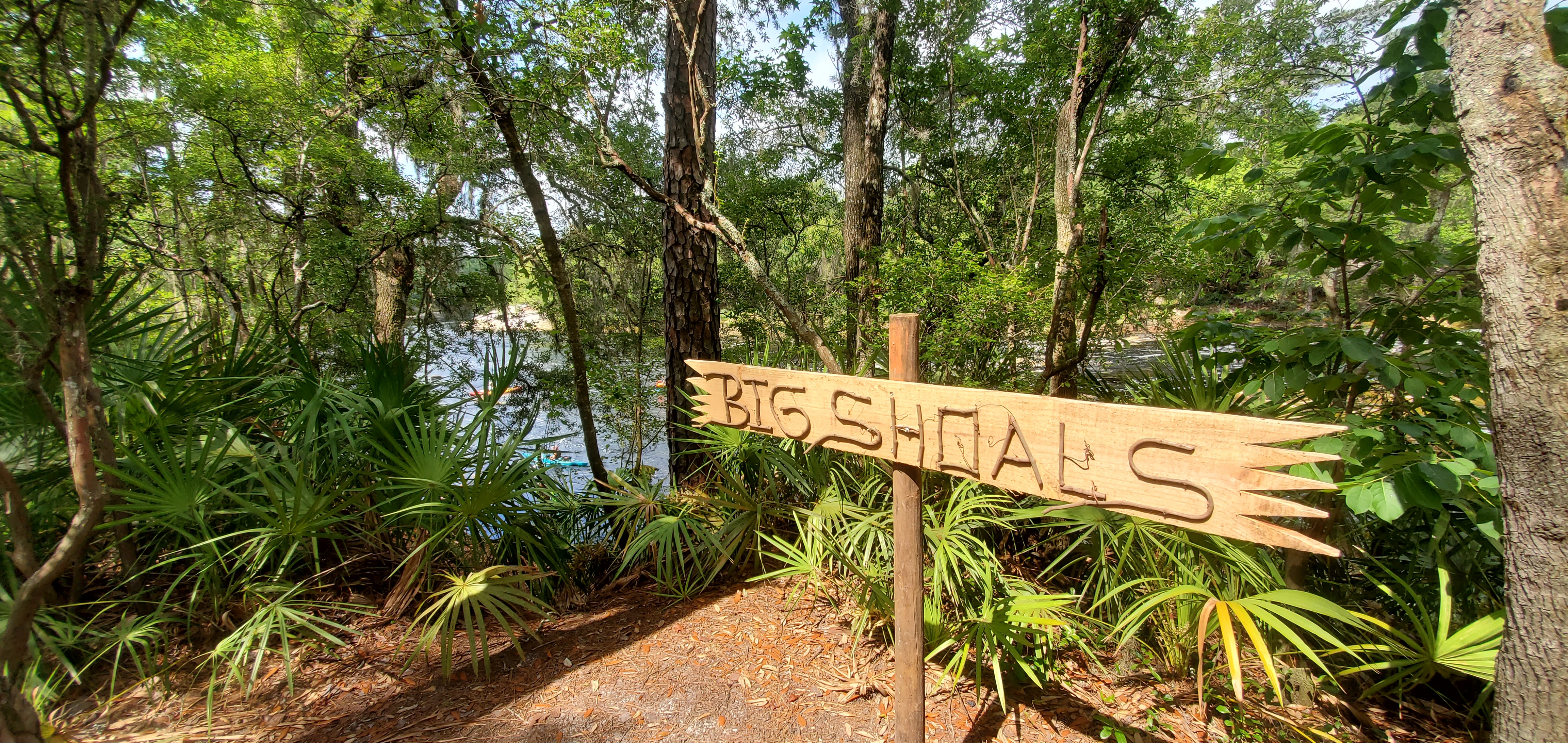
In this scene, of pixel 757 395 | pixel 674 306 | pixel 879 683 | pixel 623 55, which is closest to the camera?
pixel 757 395

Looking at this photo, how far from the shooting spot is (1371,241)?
1.72 metres

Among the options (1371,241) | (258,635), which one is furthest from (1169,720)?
(258,635)

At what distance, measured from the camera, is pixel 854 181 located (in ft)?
16.2

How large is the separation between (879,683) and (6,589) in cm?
324

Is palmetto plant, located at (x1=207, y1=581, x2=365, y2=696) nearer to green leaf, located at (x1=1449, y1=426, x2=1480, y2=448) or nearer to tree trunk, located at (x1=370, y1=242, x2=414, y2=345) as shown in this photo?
tree trunk, located at (x1=370, y1=242, x2=414, y2=345)

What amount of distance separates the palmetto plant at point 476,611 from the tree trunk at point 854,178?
2.13 m

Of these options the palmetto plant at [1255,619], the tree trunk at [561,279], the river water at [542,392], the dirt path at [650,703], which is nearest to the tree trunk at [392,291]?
the river water at [542,392]

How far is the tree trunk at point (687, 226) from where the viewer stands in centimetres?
338

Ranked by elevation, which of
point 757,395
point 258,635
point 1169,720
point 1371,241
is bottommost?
point 1169,720

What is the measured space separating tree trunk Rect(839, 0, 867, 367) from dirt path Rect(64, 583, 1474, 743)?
5.95ft

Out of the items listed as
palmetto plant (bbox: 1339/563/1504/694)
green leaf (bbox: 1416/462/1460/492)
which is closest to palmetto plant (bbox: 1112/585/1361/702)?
palmetto plant (bbox: 1339/563/1504/694)

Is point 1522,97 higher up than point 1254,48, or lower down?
lower down

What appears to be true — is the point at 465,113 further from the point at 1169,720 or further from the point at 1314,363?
the point at 1169,720

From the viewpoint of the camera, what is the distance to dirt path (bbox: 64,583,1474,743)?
194 centimetres
